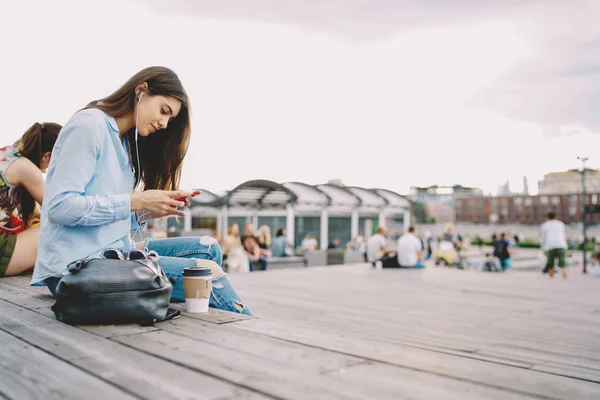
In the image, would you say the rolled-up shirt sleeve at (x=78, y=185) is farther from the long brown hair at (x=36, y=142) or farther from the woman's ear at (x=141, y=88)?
the long brown hair at (x=36, y=142)

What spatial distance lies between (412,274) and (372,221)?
74.1ft

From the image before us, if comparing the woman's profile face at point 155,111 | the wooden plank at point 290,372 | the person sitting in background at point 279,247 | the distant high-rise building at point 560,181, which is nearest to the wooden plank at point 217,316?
the wooden plank at point 290,372

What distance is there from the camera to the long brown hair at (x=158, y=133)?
7.27ft

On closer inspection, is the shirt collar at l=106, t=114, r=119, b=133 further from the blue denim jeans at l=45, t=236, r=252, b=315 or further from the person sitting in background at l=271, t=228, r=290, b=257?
the person sitting in background at l=271, t=228, r=290, b=257

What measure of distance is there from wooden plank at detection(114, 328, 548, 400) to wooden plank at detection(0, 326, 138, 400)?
26 cm

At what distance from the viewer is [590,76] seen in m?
10.9

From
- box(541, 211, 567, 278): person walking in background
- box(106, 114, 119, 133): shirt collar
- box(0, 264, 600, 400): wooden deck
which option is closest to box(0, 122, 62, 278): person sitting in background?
box(0, 264, 600, 400): wooden deck

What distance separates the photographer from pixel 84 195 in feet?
6.75

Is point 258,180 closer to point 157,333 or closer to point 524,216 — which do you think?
point 157,333

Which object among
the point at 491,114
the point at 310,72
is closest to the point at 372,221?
the point at 491,114

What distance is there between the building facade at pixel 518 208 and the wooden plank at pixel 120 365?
93184 millimetres

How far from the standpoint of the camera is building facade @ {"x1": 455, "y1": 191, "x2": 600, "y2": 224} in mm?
92312

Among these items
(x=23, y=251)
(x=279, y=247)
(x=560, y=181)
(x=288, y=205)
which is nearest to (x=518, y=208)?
(x=560, y=181)

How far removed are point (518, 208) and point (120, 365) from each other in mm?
105315
